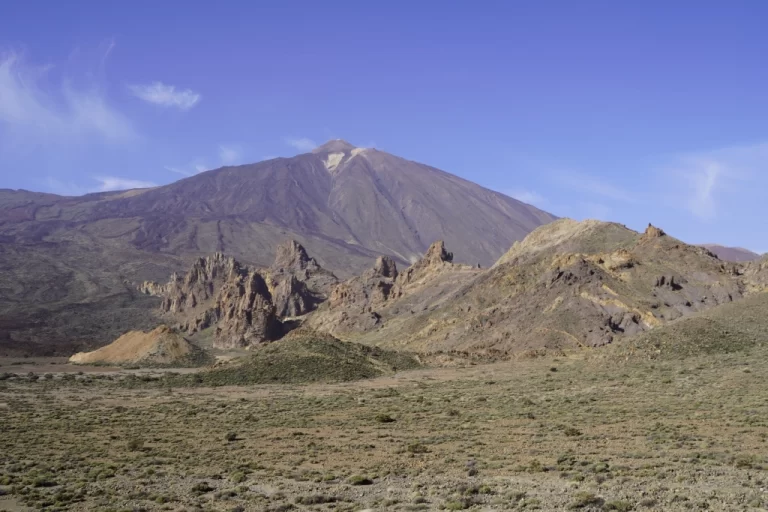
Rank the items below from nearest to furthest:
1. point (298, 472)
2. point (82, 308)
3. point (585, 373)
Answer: point (298, 472) < point (585, 373) < point (82, 308)

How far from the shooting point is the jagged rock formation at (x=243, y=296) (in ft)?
309

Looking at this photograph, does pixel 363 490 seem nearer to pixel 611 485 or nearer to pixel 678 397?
pixel 611 485

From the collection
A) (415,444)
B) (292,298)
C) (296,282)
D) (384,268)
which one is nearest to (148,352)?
(415,444)

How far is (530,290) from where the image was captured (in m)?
72.7

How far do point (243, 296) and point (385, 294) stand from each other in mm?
21246

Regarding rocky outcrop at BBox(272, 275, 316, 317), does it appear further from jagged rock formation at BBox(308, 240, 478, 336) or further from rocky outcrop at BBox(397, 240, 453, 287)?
rocky outcrop at BBox(397, 240, 453, 287)

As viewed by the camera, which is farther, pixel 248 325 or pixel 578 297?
pixel 248 325

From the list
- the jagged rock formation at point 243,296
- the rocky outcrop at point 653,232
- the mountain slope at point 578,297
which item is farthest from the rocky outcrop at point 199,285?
the rocky outcrop at point 653,232

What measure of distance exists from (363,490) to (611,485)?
593cm

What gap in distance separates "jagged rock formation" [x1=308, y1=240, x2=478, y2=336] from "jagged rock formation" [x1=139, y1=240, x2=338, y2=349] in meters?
8.39

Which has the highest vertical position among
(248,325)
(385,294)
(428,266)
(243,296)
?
(428,266)

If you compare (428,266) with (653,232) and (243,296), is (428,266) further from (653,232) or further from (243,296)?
(653,232)

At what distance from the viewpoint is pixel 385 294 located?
10894 centimetres

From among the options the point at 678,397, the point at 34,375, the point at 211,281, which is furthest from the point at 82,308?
the point at 678,397
